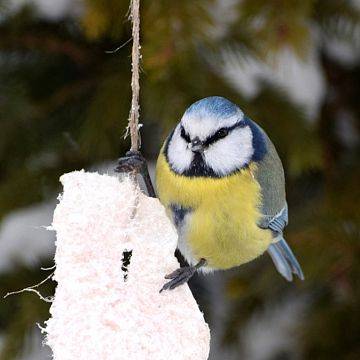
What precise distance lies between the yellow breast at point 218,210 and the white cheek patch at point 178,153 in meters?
0.01

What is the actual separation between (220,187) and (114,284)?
175 mm

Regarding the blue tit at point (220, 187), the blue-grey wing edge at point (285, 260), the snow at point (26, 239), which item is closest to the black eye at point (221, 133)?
the blue tit at point (220, 187)

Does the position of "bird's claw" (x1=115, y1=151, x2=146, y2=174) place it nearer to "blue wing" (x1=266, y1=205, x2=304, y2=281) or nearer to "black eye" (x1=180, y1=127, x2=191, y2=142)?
"black eye" (x1=180, y1=127, x2=191, y2=142)

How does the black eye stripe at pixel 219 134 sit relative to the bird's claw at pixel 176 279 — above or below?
above

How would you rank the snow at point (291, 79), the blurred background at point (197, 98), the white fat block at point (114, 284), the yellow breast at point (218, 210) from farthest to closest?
1. the snow at point (291, 79)
2. the blurred background at point (197, 98)
3. the yellow breast at point (218, 210)
4. the white fat block at point (114, 284)

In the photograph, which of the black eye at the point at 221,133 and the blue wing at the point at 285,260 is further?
the blue wing at the point at 285,260

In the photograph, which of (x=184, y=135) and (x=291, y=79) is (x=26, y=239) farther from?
(x=184, y=135)

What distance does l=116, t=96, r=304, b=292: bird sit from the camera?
0.68 m

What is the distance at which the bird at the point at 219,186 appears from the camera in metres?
0.68

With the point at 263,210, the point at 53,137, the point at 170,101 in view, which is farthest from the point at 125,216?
the point at 53,137

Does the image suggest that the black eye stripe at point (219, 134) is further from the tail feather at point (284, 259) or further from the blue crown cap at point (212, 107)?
the tail feather at point (284, 259)

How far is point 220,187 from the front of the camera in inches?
29.2

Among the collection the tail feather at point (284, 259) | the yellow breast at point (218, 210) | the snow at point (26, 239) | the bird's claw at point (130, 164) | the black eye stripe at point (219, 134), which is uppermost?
the black eye stripe at point (219, 134)

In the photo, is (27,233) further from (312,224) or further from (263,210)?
(263,210)
